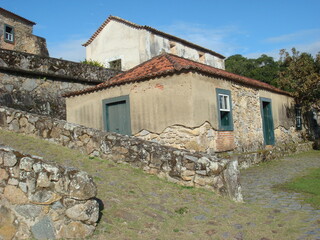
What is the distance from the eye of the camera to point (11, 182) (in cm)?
366

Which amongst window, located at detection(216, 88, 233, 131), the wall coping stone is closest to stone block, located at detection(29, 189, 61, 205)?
window, located at detection(216, 88, 233, 131)

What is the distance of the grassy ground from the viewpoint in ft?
13.9

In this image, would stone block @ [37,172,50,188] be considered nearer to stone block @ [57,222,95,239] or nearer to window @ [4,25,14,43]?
stone block @ [57,222,95,239]

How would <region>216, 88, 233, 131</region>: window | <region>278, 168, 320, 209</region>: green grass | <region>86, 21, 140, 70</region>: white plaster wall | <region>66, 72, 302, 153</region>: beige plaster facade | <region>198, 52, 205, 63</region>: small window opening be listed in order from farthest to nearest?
<region>198, 52, 205, 63</region>: small window opening
<region>86, 21, 140, 70</region>: white plaster wall
<region>216, 88, 233, 131</region>: window
<region>66, 72, 302, 153</region>: beige plaster facade
<region>278, 168, 320, 209</region>: green grass

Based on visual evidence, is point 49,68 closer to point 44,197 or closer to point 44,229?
point 44,197

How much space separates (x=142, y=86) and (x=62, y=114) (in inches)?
169

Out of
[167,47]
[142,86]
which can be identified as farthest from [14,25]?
[142,86]

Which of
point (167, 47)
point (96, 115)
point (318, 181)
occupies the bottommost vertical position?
point (318, 181)

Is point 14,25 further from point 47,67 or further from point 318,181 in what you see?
point 318,181

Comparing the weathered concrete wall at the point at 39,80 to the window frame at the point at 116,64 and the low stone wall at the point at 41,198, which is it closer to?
the low stone wall at the point at 41,198

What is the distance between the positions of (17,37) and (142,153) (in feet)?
75.6

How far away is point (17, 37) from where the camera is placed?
25484 millimetres

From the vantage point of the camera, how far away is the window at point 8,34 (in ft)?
79.8

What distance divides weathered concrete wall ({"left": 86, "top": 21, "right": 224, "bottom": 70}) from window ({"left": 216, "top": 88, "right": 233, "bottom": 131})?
480 inches
